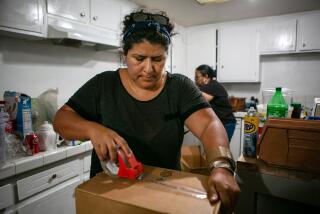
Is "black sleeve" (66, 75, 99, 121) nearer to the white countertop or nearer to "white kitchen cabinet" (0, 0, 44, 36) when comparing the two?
the white countertop

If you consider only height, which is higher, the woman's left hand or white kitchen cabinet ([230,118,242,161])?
the woman's left hand

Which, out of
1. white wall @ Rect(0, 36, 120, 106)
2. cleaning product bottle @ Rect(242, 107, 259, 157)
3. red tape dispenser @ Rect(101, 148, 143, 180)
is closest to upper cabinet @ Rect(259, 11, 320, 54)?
white wall @ Rect(0, 36, 120, 106)

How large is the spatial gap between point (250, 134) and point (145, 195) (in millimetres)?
711

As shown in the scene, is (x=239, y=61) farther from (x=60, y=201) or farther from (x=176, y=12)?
(x=60, y=201)

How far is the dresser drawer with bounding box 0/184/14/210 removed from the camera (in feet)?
4.10

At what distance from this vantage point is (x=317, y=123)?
92cm

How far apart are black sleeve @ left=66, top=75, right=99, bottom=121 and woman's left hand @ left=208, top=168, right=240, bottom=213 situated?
57 cm

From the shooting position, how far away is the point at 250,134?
1.09 meters

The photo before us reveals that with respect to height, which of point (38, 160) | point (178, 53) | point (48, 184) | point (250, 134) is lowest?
point (48, 184)

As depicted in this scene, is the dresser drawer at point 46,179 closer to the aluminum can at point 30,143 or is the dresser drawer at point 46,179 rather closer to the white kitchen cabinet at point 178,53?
the aluminum can at point 30,143

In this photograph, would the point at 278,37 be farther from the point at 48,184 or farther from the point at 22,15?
the point at 48,184

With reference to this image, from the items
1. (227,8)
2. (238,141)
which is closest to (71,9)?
(227,8)

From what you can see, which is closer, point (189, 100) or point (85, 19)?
point (189, 100)

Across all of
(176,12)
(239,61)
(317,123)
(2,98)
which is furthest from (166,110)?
(239,61)
